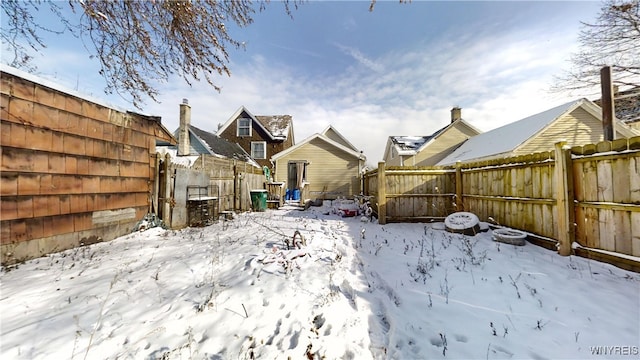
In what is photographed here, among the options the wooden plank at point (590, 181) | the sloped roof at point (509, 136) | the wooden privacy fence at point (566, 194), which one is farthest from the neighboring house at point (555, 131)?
the wooden plank at point (590, 181)

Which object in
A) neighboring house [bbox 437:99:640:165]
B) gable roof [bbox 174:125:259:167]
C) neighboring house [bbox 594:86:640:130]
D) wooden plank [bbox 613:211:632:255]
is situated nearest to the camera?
wooden plank [bbox 613:211:632:255]

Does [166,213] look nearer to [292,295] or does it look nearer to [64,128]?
[64,128]

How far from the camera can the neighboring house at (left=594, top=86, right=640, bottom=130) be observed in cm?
1259

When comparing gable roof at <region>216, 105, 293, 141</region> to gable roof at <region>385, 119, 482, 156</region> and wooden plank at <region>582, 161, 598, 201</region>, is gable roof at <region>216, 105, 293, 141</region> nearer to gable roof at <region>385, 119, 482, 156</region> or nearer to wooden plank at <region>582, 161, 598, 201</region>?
gable roof at <region>385, 119, 482, 156</region>

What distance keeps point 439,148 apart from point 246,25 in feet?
62.4

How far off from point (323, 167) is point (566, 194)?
14.6m

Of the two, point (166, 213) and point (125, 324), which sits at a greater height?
point (166, 213)

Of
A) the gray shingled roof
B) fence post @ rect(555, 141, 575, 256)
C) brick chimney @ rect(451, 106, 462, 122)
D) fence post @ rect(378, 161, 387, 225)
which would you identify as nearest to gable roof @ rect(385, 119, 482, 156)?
brick chimney @ rect(451, 106, 462, 122)

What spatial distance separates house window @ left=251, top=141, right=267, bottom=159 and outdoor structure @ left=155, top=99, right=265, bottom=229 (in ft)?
25.4

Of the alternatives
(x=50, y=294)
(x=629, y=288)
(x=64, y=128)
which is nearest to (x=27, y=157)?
(x=64, y=128)

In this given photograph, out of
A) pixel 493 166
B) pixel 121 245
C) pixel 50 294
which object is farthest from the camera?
pixel 493 166

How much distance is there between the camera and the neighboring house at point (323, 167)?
59.0ft

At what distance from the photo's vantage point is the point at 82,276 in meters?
3.40

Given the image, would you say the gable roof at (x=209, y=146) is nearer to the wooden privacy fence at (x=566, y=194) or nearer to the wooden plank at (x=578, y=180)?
the wooden privacy fence at (x=566, y=194)
